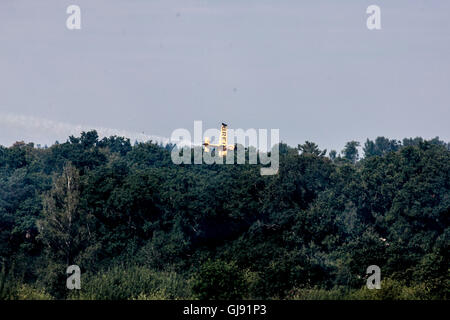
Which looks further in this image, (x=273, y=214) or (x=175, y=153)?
(x=175, y=153)

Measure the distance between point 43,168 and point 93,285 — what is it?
131 feet

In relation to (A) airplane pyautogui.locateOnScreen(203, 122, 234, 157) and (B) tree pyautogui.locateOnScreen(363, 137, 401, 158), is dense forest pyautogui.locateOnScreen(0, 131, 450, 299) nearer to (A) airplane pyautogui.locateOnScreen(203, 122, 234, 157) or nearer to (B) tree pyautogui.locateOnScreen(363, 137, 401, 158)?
(A) airplane pyautogui.locateOnScreen(203, 122, 234, 157)

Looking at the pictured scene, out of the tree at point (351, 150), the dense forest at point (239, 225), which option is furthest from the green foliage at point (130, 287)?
the tree at point (351, 150)

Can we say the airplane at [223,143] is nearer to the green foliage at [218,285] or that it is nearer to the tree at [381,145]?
the green foliage at [218,285]

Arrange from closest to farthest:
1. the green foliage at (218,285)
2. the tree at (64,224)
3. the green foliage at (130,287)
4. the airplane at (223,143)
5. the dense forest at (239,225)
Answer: the green foliage at (218,285) < the green foliage at (130,287) < the dense forest at (239,225) < the tree at (64,224) < the airplane at (223,143)

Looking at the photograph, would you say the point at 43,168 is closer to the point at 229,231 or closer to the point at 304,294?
the point at 229,231

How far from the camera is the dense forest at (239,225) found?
3831 cm

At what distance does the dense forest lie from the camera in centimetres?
3831

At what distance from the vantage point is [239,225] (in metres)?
51.3

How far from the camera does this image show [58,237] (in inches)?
1754

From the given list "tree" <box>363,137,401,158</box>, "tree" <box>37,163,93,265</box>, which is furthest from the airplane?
"tree" <box>363,137,401,158</box>
